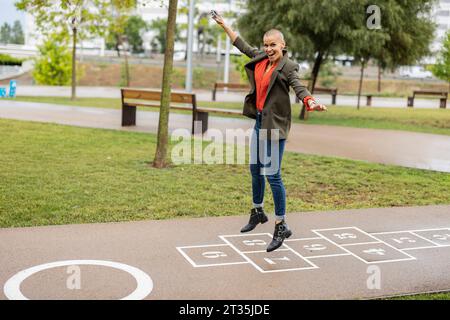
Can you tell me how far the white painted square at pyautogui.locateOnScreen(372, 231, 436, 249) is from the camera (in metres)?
5.99

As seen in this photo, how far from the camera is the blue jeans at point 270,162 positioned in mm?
5637

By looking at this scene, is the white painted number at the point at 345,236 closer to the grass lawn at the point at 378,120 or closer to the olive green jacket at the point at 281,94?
the olive green jacket at the point at 281,94

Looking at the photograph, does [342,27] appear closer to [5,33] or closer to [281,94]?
[281,94]

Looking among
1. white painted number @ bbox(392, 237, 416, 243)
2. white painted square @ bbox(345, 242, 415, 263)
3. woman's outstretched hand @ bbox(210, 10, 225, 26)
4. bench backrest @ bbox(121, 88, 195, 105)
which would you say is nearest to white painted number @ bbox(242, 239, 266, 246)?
white painted square @ bbox(345, 242, 415, 263)

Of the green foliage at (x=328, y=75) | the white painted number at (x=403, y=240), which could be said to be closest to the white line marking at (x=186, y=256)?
the white painted number at (x=403, y=240)

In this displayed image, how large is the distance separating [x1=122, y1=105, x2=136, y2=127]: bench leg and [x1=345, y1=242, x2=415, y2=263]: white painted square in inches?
389

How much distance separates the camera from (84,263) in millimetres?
5078

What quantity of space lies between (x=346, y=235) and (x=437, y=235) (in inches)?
40.7

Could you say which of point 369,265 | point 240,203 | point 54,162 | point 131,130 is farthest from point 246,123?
point 369,265

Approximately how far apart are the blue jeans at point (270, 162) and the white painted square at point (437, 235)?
172cm

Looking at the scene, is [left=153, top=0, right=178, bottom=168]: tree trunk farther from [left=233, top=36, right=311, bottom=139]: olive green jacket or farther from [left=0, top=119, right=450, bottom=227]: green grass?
[left=233, top=36, right=311, bottom=139]: olive green jacket

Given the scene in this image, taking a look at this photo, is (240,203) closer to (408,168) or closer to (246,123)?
(408,168)
